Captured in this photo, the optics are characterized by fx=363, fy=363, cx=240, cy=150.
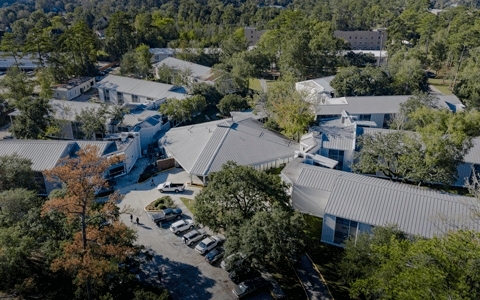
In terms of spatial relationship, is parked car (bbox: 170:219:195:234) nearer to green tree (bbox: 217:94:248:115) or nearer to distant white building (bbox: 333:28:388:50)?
green tree (bbox: 217:94:248:115)

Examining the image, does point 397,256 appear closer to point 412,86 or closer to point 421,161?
point 421,161

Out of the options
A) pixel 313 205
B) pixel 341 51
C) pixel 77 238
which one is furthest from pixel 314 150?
pixel 341 51

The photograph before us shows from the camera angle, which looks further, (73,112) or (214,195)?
(73,112)

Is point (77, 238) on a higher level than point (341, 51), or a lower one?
higher

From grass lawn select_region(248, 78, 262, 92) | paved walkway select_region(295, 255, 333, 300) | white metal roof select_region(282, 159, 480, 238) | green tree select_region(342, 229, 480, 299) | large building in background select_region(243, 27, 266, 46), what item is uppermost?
green tree select_region(342, 229, 480, 299)

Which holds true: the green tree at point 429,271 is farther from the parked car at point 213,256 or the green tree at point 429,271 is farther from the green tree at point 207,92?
the green tree at point 207,92

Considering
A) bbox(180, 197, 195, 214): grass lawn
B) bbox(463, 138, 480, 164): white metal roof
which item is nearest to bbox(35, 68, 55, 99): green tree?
bbox(180, 197, 195, 214): grass lawn
